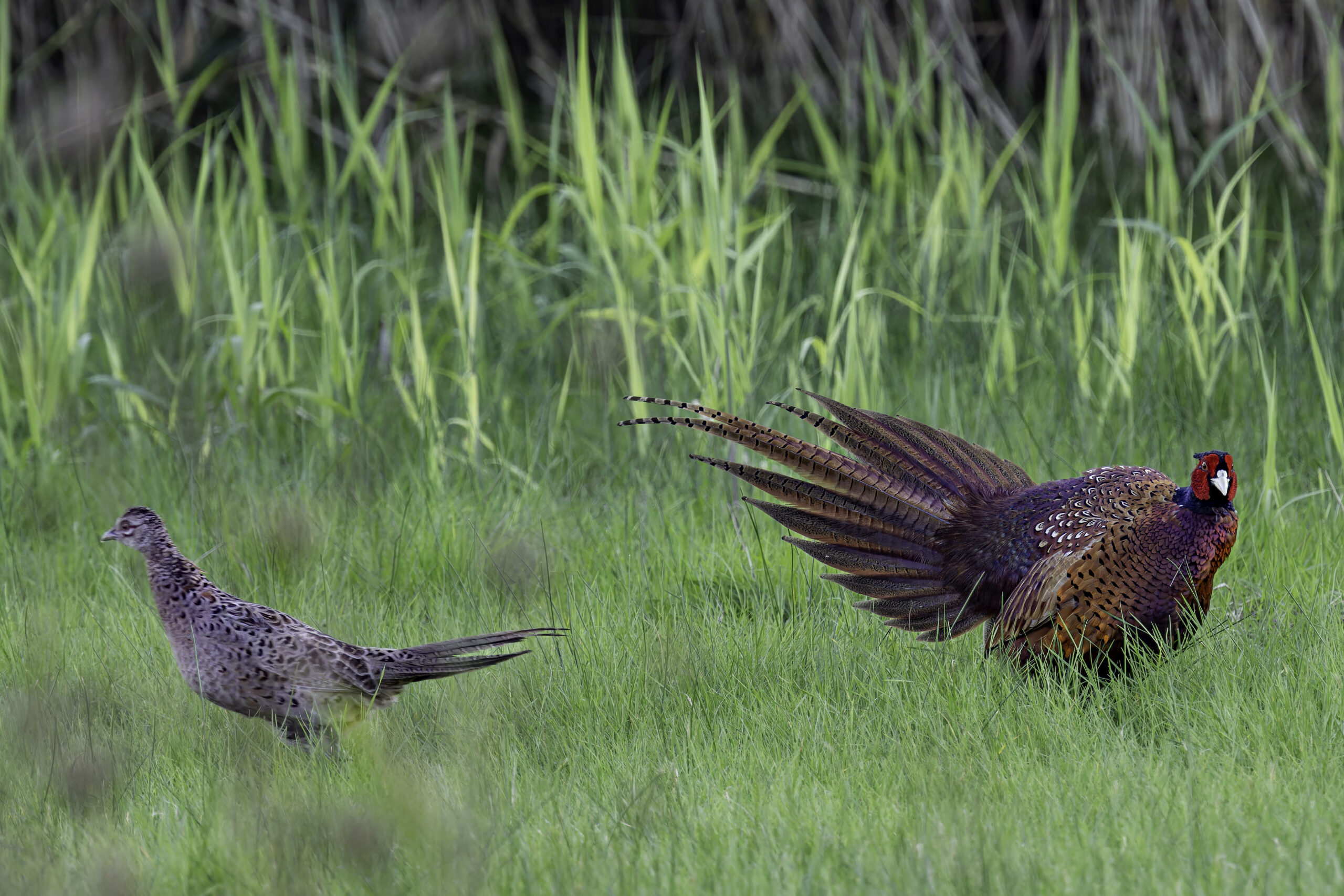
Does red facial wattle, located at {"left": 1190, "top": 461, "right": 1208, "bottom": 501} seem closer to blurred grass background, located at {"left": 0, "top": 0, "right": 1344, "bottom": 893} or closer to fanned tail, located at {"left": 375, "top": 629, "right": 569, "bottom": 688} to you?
blurred grass background, located at {"left": 0, "top": 0, "right": 1344, "bottom": 893}

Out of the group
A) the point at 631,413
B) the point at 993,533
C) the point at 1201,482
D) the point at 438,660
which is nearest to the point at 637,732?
the point at 438,660

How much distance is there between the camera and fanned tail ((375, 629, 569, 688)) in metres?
2.79

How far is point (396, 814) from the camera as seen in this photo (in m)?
2.29

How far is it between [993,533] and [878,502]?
0.84 feet

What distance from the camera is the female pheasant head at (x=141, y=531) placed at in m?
3.17

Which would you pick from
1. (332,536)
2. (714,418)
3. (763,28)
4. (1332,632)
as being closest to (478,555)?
(332,536)

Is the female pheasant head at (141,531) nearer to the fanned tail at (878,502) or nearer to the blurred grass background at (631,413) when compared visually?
the blurred grass background at (631,413)

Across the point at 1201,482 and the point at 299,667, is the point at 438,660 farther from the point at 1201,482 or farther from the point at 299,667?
the point at 1201,482

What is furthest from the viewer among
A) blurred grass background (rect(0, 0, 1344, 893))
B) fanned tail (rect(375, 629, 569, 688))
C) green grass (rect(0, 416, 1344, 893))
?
fanned tail (rect(375, 629, 569, 688))

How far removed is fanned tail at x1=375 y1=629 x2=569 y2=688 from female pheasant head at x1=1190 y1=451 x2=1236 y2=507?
4.24 feet

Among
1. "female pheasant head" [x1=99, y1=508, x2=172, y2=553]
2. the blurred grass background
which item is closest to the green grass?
the blurred grass background

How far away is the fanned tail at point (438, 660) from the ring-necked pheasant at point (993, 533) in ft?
1.81

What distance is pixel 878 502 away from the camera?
10.5 feet

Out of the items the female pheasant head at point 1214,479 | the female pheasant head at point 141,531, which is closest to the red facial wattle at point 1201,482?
the female pheasant head at point 1214,479
